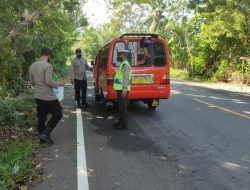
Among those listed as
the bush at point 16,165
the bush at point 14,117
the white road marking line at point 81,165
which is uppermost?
the bush at point 14,117

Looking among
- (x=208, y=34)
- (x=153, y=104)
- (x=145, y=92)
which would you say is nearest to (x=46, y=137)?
(x=145, y=92)

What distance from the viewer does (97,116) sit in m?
11.3

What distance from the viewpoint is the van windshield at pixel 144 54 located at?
1090cm

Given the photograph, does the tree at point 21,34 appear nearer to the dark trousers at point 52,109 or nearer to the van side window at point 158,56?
the dark trousers at point 52,109

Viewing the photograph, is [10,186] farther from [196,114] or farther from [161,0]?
[161,0]

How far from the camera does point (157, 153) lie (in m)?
7.03

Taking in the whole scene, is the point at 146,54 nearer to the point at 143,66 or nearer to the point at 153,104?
the point at 143,66

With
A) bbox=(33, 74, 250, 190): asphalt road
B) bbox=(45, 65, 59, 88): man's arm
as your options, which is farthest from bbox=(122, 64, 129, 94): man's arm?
bbox=(45, 65, 59, 88): man's arm

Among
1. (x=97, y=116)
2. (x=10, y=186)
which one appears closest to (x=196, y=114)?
(x=97, y=116)

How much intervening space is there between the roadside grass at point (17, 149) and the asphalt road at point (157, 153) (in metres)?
0.23

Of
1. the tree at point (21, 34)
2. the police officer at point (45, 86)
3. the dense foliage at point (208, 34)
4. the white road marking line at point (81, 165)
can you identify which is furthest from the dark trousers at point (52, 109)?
the dense foliage at point (208, 34)

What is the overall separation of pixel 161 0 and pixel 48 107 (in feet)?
148

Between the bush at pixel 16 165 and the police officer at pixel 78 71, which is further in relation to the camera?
the police officer at pixel 78 71

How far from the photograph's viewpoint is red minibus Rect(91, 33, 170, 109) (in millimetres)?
10812
